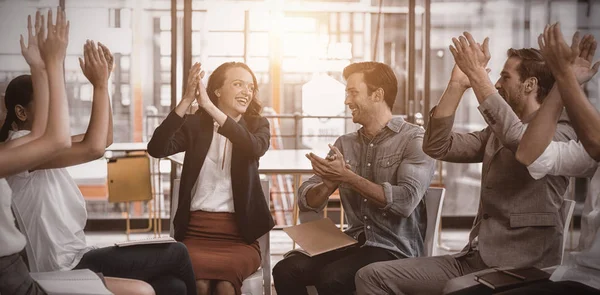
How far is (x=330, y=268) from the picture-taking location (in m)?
2.12

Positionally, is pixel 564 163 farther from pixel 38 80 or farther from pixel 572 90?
pixel 38 80

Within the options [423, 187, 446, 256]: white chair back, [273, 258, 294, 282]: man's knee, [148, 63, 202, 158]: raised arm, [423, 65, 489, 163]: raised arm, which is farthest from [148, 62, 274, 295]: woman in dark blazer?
[423, 65, 489, 163]: raised arm

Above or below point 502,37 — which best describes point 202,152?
below

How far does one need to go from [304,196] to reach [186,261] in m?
0.55

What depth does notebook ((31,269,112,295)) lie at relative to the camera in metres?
1.51

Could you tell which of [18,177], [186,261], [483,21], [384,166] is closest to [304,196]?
[384,166]

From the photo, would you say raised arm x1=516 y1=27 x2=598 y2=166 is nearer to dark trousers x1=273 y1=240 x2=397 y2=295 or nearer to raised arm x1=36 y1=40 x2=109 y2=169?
dark trousers x1=273 y1=240 x2=397 y2=295

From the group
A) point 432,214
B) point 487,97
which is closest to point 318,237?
point 432,214

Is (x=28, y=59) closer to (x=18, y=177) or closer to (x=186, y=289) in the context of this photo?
(x=18, y=177)

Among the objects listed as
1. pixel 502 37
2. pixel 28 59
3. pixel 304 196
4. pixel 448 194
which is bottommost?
pixel 448 194

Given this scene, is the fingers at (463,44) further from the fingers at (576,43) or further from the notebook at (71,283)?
the notebook at (71,283)

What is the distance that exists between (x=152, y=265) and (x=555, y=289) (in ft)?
4.02

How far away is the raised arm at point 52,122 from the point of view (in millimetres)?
1400

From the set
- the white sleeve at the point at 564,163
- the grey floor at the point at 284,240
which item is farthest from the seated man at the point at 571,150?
the grey floor at the point at 284,240
